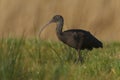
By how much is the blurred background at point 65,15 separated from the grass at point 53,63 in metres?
5.92

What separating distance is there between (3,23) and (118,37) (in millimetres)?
4012

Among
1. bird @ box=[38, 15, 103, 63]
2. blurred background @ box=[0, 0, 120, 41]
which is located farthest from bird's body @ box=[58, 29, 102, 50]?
blurred background @ box=[0, 0, 120, 41]

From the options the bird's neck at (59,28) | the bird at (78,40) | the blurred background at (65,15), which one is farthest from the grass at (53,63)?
the blurred background at (65,15)

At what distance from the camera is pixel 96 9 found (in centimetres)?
2125

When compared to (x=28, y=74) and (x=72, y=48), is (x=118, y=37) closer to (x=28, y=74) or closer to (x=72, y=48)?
(x=72, y=48)

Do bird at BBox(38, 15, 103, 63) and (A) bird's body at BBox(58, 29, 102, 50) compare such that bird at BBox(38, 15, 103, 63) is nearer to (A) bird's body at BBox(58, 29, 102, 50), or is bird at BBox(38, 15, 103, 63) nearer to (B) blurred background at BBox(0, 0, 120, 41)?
(A) bird's body at BBox(58, 29, 102, 50)

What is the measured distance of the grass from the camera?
24.8 ft

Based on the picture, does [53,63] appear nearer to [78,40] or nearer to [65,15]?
[78,40]

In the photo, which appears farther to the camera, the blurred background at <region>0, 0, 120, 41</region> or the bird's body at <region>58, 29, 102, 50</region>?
the blurred background at <region>0, 0, 120, 41</region>

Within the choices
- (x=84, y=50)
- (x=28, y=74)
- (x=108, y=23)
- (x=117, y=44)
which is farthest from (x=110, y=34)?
(x=28, y=74)

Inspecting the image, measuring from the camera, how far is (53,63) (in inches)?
387

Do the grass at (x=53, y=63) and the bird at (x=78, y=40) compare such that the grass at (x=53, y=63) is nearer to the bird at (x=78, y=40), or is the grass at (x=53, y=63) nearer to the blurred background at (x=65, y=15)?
the bird at (x=78, y=40)

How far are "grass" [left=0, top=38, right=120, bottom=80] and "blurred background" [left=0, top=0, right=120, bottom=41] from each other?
5.92m

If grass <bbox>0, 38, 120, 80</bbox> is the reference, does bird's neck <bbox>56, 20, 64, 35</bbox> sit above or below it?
above
